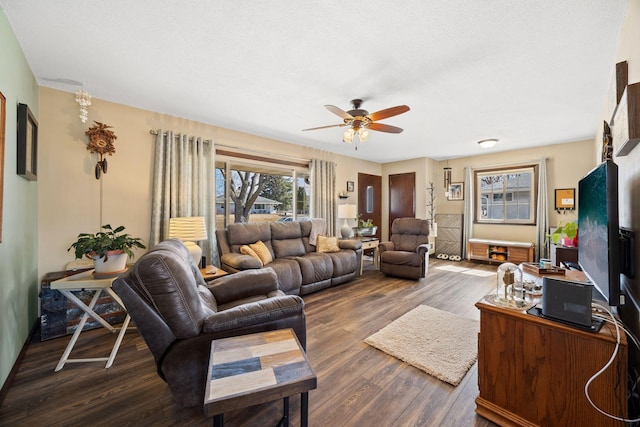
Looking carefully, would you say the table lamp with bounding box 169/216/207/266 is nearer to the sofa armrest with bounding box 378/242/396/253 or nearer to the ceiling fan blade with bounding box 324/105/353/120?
the ceiling fan blade with bounding box 324/105/353/120

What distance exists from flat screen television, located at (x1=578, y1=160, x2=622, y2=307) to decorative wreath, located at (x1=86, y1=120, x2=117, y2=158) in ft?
13.8

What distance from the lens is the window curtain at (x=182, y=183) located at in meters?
3.28

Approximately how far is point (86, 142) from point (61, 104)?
0.42 metres

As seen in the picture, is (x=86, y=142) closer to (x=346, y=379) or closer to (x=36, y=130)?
(x=36, y=130)

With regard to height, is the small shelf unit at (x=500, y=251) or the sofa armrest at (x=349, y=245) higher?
the sofa armrest at (x=349, y=245)

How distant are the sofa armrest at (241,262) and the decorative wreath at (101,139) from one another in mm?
1840

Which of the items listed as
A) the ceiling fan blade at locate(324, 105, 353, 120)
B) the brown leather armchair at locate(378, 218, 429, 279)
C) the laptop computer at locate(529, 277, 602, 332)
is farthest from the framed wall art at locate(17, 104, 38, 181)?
the brown leather armchair at locate(378, 218, 429, 279)

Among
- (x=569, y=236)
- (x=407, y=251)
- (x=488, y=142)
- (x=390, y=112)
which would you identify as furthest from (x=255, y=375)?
(x=488, y=142)

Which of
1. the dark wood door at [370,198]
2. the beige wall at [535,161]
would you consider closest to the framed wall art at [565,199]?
the beige wall at [535,161]

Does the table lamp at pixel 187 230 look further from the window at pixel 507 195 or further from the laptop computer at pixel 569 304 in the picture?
the window at pixel 507 195

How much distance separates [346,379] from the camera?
1842 millimetres

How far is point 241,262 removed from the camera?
119 inches

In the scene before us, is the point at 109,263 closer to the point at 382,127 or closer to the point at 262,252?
the point at 262,252

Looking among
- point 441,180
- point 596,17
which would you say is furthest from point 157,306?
point 441,180
